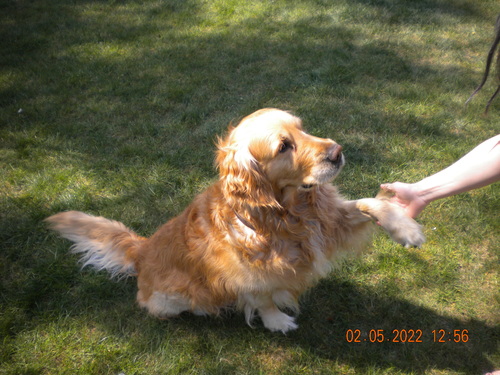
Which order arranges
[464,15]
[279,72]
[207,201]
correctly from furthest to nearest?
1. [464,15]
2. [279,72]
3. [207,201]

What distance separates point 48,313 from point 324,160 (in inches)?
100

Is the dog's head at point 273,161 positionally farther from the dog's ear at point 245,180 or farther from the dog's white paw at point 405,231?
the dog's white paw at point 405,231

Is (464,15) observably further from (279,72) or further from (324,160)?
(324,160)

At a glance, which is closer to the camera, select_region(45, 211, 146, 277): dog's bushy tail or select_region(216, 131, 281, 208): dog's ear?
select_region(216, 131, 281, 208): dog's ear

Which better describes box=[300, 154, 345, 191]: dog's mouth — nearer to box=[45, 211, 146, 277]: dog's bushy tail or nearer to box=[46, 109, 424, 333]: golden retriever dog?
box=[46, 109, 424, 333]: golden retriever dog

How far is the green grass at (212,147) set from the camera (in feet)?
8.82

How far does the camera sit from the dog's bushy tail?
2.94 meters

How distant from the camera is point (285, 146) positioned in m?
2.11

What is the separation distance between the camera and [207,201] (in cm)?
245

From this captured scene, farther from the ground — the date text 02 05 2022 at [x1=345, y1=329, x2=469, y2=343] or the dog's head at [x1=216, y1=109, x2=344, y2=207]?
the dog's head at [x1=216, y1=109, x2=344, y2=207]

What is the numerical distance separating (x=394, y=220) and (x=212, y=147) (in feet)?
8.57

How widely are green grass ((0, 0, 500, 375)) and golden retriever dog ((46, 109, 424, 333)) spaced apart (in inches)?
14.8

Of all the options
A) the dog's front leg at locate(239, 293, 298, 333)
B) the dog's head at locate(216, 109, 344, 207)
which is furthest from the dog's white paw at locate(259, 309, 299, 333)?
the dog's head at locate(216, 109, 344, 207)

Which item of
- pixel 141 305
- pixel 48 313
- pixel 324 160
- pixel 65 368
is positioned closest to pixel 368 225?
pixel 324 160
